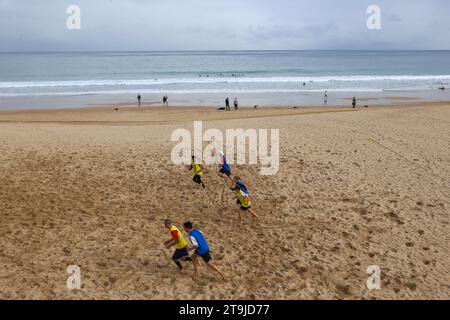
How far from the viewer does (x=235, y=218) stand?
1077 centimetres

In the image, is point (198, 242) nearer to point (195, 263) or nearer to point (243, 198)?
point (195, 263)

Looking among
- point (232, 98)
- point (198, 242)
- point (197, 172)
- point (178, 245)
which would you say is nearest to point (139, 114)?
point (232, 98)

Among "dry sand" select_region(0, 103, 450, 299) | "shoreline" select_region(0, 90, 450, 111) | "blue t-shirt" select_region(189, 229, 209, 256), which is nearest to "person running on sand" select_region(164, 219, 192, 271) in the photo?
"blue t-shirt" select_region(189, 229, 209, 256)

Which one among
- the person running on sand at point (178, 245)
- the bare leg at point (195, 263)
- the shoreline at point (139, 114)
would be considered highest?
the shoreline at point (139, 114)

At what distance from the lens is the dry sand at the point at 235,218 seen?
783 cm

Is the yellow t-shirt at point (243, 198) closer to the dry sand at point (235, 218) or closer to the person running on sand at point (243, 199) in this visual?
the person running on sand at point (243, 199)

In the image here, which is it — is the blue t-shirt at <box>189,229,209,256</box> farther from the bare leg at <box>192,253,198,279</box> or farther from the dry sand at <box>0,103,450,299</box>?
the dry sand at <box>0,103,450,299</box>

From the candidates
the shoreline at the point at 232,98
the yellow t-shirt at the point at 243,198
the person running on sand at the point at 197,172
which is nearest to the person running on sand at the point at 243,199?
the yellow t-shirt at the point at 243,198
